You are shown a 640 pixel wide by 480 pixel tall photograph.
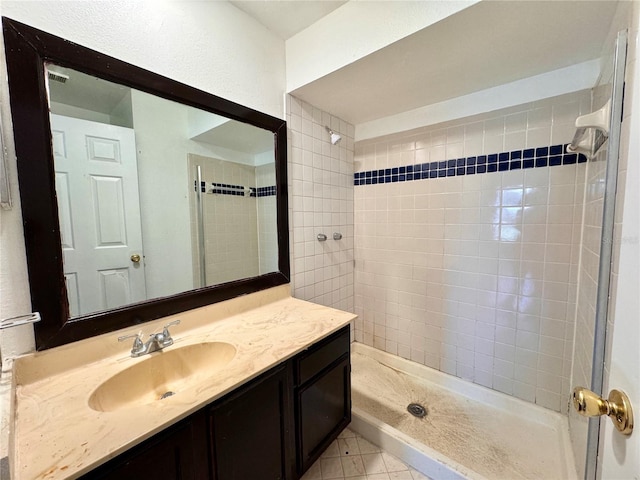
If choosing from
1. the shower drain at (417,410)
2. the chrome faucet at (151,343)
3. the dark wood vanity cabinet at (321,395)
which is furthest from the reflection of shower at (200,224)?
the shower drain at (417,410)

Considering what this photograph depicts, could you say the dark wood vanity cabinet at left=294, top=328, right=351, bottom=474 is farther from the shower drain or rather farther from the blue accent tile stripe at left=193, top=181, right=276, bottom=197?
the blue accent tile stripe at left=193, top=181, right=276, bottom=197

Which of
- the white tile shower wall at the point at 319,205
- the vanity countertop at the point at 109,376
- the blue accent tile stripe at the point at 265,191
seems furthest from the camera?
the white tile shower wall at the point at 319,205

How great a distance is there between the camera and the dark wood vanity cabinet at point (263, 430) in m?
0.72

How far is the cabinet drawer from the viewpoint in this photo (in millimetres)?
1137

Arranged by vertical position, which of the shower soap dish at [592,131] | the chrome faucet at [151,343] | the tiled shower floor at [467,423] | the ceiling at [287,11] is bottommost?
the tiled shower floor at [467,423]

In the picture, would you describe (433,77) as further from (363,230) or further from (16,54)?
(16,54)

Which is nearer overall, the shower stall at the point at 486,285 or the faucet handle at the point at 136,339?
the faucet handle at the point at 136,339

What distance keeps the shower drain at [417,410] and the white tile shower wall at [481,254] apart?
36 cm

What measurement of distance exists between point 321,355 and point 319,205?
1.09 meters

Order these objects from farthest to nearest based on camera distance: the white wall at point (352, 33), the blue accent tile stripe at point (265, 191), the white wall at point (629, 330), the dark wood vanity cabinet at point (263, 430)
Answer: the blue accent tile stripe at point (265, 191) → the white wall at point (352, 33) → the dark wood vanity cabinet at point (263, 430) → the white wall at point (629, 330)

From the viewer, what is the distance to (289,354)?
1.02 m

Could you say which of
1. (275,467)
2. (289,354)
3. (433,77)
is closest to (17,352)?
(289,354)

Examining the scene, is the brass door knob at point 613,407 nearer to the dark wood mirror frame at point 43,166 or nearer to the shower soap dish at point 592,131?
the shower soap dish at point 592,131

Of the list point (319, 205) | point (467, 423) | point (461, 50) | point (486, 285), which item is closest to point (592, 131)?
point (461, 50)
